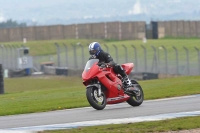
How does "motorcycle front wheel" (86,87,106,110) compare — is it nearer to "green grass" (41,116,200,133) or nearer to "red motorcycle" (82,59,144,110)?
Answer: "red motorcycle" (82,59,144,110)

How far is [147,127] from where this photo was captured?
39.7 ft

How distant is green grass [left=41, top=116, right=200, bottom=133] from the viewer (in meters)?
11.8

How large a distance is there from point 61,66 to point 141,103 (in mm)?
35003

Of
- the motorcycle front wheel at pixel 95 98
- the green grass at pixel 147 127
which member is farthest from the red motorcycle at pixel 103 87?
the green grass at pixel 147 127

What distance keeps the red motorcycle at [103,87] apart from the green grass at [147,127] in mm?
3347

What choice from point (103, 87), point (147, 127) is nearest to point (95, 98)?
point (103, 87)

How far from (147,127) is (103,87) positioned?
4.25 m

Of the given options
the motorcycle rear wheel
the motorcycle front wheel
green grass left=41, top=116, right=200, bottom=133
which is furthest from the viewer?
the motorcycle rear wheel

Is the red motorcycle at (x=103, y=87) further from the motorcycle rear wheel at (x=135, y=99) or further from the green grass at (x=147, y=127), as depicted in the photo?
the green grass at (x=147, y=127)

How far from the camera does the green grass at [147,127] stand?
11.8 meters

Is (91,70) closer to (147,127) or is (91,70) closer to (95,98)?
(95,98)

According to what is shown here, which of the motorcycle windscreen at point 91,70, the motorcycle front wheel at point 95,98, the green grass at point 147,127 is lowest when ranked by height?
the green grass at point 147,127

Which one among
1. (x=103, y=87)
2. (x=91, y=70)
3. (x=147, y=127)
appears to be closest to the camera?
(x=147, y=127)

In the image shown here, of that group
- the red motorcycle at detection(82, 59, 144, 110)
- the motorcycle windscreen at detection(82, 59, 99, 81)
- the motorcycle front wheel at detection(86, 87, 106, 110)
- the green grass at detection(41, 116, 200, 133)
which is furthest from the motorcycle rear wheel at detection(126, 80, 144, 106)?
the green grass at detection(41, 116, 200, 133)
